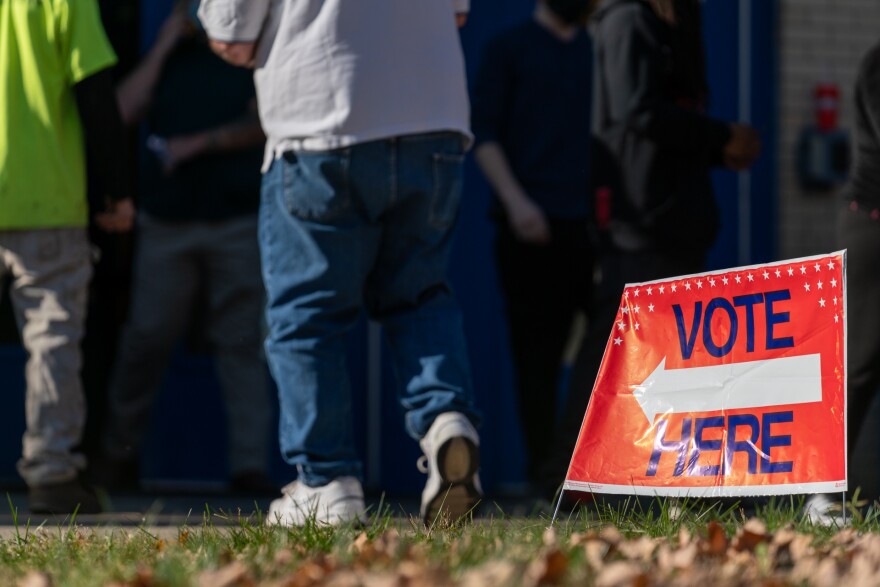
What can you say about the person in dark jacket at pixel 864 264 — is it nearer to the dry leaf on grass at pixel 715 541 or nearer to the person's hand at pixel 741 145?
the person's hand at pixel 741 145

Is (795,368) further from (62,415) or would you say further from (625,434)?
(62,415)

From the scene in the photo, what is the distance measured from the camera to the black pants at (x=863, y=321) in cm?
517

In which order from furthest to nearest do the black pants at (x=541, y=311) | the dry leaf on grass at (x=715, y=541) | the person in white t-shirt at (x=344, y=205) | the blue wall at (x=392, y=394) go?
the blue wall at (x=392, y=394), the black pants at (x=541, y=311), the person in white t-shirt at (x=344, y=205), the dry leaf on grass at (x=715, y=541)

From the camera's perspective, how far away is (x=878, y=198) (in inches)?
205

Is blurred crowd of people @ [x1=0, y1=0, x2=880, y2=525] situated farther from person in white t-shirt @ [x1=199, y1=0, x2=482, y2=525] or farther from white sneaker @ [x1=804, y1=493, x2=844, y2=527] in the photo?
white sneaker @ [x1=804, y1=493, x2=844, y2=527]

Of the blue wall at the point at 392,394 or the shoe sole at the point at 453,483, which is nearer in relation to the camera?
the shoe sole at the point at 453,483

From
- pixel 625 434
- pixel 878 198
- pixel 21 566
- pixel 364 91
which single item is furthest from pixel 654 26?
pixel 21 566

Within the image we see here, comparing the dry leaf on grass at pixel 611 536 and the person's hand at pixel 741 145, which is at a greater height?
the person's hand at pixel 741 145

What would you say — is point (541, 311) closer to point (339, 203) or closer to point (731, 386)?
point (339, 203)

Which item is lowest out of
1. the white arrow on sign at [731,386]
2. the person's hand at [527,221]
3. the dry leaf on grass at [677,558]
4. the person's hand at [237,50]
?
the dry leaf on grass at [677,558]

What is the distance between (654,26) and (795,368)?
6.31 ft

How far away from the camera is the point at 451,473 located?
4.28 metres

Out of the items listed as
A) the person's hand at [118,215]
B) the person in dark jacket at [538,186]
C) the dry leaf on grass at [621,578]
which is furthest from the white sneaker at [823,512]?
the person's hand at [118,215]

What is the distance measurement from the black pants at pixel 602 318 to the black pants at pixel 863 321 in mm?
565
